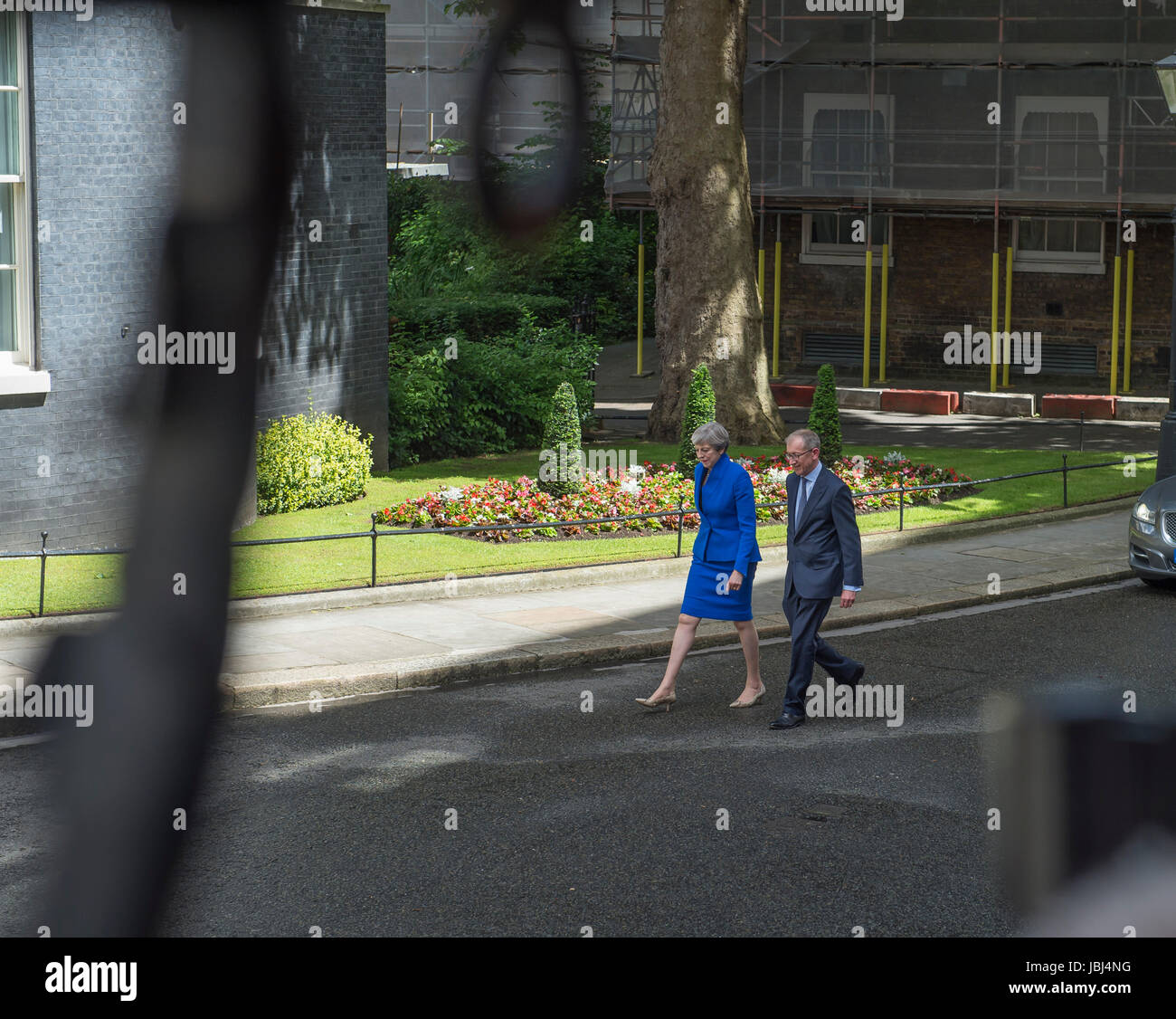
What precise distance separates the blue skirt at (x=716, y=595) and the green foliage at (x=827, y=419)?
10381 millimetres

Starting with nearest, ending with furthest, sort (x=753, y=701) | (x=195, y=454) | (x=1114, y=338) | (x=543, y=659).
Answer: (x=195, y=454) < (x=753, y=701) < (x=543, y=659) < (x=1114, y=338)

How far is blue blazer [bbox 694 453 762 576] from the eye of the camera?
1006 cm

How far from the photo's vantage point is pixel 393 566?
1491cm

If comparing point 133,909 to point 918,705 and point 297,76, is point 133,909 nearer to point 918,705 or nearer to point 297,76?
point 297,76

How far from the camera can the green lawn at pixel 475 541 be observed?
13555 mm

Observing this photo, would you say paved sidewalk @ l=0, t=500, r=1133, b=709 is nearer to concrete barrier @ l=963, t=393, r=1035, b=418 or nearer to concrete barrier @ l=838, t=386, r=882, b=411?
concrete barrier @ l=963, t=393, r=1035, b=418

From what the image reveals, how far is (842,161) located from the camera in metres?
33.7

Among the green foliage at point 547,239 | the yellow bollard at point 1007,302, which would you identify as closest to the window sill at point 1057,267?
the yellow bollard at point 1007,302

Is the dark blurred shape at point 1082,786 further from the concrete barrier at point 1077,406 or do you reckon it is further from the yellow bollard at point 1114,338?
the yellow bollard at point 1114,338

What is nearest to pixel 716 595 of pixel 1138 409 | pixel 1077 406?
pixel 1077 406

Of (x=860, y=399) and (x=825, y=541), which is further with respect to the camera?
(x=860, y=399)

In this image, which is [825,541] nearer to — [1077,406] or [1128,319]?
[1077,406]

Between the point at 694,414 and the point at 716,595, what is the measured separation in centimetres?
977

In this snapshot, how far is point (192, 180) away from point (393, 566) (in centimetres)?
1341
